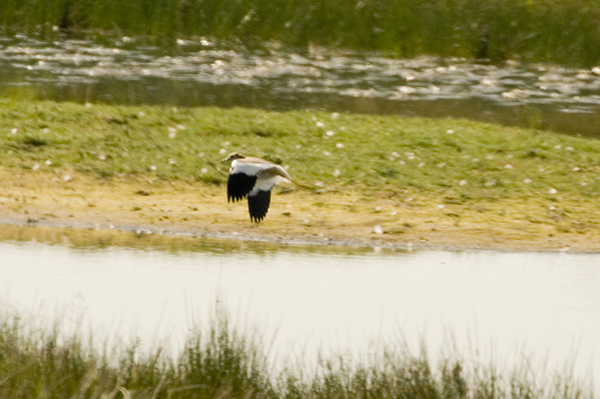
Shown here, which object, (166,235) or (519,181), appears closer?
(166,235)

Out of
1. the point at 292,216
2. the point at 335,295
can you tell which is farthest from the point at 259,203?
the point at 292,216

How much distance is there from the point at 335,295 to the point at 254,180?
1.40 meters

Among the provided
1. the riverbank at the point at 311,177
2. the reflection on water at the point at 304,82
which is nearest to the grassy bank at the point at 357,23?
the reflection on water at the point at 304,82

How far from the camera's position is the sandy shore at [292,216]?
39.4 feet

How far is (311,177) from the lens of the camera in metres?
13.9

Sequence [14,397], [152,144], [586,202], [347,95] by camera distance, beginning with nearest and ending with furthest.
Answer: [14,397] < [586,202] < [152,144] < [347,95]

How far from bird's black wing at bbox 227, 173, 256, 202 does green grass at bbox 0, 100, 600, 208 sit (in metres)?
3.57

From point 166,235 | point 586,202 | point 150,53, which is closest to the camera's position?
point 166,235

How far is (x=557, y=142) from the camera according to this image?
1638cm

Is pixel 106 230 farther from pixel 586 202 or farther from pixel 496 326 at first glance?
pixel 586 202

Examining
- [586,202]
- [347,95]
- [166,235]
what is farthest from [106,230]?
[347,95]

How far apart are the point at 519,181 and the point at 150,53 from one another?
564 inches

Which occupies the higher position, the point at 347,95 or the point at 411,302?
the point at 347,95

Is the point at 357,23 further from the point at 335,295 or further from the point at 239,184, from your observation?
the point at 335,295
